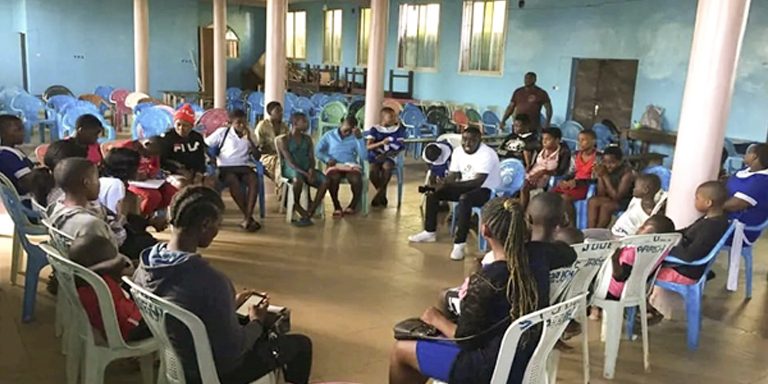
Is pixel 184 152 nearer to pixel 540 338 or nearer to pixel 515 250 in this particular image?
pixel 515 250

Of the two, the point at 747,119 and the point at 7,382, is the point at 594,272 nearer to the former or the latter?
the point at 7,382

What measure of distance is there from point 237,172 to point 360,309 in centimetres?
223

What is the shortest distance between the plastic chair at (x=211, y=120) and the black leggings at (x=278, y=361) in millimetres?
5282

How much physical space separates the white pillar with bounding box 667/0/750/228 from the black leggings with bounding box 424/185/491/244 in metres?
1.44

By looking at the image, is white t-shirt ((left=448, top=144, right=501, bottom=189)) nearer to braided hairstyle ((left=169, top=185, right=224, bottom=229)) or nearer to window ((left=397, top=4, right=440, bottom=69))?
braided hairstyle ((left=169, top=185, right=224, bottom=229))

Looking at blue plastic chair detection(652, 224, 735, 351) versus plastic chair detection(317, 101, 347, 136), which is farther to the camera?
plastic chair detection(317, 101, 347, 136)

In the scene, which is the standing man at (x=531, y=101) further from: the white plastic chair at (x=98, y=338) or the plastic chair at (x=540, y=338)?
the white plastic chair at (x=98, y=338)

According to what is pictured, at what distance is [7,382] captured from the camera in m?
2.84

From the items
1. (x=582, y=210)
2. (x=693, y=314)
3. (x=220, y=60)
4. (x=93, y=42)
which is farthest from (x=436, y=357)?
(x=93, y=42)

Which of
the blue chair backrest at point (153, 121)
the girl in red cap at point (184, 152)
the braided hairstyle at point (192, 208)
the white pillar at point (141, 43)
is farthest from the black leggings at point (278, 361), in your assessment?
the white pillar at point (141, 43)

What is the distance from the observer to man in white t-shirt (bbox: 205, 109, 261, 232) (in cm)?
557

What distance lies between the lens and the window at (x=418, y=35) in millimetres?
13258

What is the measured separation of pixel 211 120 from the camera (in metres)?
7.45

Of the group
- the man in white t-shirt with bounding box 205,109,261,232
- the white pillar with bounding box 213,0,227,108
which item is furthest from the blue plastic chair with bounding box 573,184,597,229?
the white pillar with bounding box 213,0,227,108
